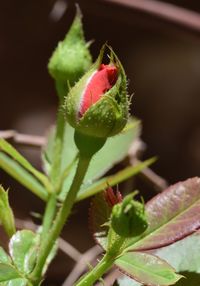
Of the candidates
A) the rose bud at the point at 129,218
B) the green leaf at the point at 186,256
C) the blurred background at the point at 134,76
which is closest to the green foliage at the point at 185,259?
the green leaf at the point at 186,256

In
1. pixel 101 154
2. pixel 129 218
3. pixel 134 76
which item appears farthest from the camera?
pixel 134 76

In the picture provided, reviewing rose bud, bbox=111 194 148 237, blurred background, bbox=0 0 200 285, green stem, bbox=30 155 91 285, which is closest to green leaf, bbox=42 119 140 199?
green stem, bbox=30 155 91 285

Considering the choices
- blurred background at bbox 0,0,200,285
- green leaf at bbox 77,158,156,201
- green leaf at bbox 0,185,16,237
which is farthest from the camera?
blurred background at bbox 0,0,200,285

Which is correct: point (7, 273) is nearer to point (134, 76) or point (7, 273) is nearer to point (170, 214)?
point (170, 214)

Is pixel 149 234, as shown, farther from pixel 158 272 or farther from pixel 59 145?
pixel 59 145

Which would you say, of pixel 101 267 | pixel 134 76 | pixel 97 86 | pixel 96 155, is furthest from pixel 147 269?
pixel 134 76

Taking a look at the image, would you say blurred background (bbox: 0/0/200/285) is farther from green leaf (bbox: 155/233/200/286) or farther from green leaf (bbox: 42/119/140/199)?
green leaf (bbox: 155/233/200/286)

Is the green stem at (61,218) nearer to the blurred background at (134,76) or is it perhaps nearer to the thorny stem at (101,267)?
the thorny stem at (101,267)
